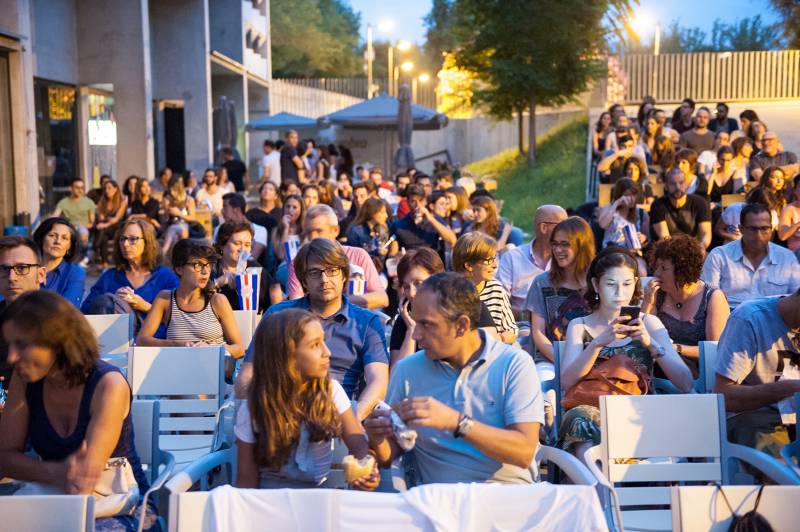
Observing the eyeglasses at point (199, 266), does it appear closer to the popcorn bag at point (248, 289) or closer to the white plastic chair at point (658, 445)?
the popcorn bag at point (248, 289)

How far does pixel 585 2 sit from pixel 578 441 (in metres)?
26.5

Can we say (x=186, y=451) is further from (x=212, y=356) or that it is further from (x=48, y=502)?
(x=48, y=502)

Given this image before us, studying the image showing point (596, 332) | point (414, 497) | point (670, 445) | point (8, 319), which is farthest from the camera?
point (596, 332)

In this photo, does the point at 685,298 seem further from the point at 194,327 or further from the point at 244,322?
the point at 194,327

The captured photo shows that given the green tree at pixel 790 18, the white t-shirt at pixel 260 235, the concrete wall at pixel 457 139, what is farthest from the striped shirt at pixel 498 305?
the green tree at pixel 790 18

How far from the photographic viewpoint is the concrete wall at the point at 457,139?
33.8 m

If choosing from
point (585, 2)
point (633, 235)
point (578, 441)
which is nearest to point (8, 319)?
point (578, 441)

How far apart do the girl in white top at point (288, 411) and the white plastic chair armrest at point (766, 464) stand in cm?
164

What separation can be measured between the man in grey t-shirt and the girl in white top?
75.9 inches

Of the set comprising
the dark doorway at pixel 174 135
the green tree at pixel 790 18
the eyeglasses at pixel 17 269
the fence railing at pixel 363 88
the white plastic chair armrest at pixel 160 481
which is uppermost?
the green tree at pixel 790 18

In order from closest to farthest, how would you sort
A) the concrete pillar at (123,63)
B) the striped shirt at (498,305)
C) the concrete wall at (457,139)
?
the striped shirt at (498,305) → the concrete pillar at (123,63) → the concrete wall at (457,139)

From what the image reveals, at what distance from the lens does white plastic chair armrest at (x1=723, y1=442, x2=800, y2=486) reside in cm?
403

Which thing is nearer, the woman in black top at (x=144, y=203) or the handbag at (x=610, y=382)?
the handbag at (x=610, y=382)

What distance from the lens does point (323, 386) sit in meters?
3.80
